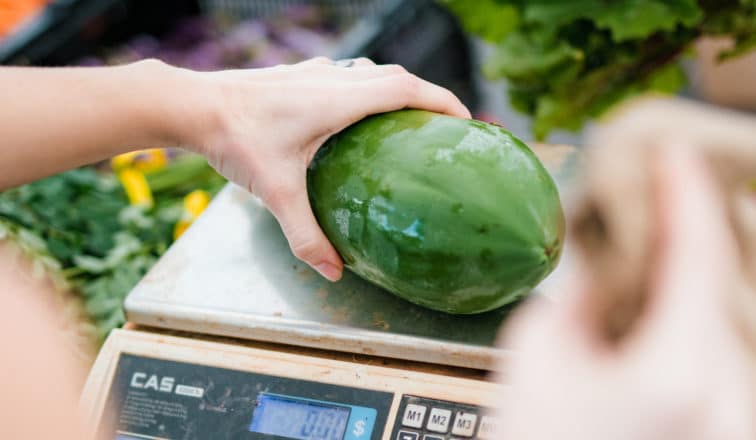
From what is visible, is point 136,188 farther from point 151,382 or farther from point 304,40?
point 304,40

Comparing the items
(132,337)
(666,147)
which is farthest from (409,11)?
(666,147)

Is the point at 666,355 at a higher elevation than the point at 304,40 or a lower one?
higher

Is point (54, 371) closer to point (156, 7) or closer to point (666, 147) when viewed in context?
point (666, 147)

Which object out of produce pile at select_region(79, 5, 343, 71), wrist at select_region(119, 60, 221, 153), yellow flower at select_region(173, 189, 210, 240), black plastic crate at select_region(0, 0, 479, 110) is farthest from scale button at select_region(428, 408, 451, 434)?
produce pile at select_region(79, 5, 343, 71)

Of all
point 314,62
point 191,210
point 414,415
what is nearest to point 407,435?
point 414,415

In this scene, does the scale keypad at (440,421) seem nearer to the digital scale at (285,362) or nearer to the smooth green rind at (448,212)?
the digital scale at (285,362)

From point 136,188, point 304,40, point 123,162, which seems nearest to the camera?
point 136,188

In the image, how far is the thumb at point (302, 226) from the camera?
908 mm

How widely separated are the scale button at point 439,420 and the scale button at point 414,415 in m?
0.01

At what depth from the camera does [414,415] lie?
84cm

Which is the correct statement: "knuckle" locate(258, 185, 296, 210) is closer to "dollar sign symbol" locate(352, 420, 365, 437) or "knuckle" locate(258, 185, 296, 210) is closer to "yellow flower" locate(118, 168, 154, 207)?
"dollar sign symbol" locate(352, 420, 365, 437)

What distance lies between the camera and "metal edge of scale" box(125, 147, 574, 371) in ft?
2.96

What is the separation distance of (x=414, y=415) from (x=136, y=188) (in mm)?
1102

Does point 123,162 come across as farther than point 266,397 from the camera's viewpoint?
Yes
